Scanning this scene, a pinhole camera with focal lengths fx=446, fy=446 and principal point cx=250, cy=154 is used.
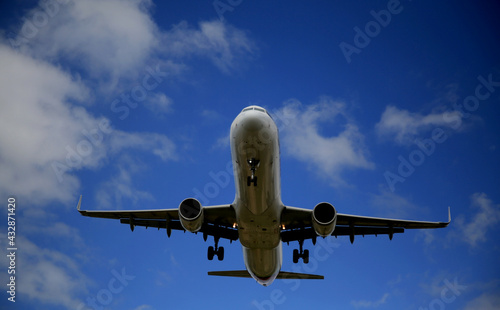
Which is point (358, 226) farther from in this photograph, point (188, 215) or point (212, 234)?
point (188, 215)

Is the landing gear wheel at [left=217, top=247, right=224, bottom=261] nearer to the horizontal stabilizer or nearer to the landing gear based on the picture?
the horizontal stabilizer

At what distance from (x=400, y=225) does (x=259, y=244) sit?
7.79 m

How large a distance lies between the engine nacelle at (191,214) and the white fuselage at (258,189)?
180 centimetres

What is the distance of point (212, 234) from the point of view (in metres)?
24.6

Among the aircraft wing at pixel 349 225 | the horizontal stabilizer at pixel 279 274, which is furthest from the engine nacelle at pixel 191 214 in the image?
the horizontal stabilizer at pixel 279 274

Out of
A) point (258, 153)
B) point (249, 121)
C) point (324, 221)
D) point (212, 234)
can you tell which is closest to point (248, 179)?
point (258, 153)

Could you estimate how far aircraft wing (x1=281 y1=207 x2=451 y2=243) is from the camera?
22.5 m

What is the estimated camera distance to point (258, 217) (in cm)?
2002

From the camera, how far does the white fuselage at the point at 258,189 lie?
1752cm

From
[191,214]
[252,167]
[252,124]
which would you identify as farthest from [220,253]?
[252,124]

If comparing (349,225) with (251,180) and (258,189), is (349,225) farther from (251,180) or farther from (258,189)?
(251,180)

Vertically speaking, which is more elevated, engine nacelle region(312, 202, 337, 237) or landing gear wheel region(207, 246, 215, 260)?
engine nacelle region(312, 202, 337, 237)

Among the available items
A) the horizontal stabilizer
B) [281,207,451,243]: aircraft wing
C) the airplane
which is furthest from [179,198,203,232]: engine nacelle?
the horizontal stabilizer

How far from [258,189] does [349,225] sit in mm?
6777
